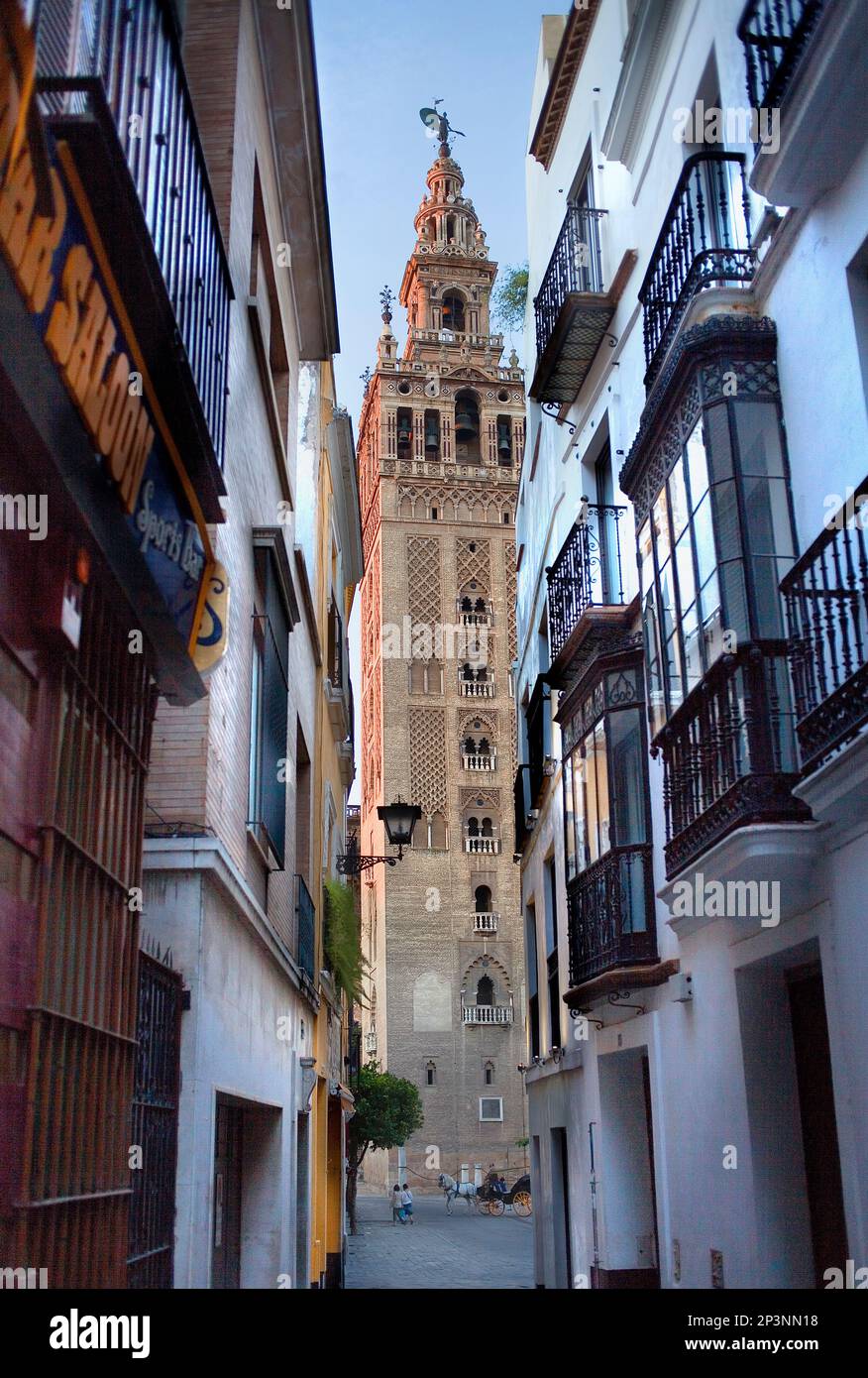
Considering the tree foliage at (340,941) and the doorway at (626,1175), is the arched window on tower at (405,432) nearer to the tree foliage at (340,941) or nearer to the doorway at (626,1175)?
the tree foliage at (340,941)

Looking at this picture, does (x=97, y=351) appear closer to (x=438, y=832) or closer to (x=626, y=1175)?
(x=626, y=1175)

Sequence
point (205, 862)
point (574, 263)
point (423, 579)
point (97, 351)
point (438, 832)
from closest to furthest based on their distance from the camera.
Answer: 1. point (97, 351)
2. point (205, 862)
3. point (574, 263)
4. point (438, 832)
5. point (423, 579)

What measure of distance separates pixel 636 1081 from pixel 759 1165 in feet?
13.4

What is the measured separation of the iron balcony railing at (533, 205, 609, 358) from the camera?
38.4 ft

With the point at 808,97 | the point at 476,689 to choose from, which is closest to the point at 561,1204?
the point at 808,97

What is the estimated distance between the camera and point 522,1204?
3666 centimetres

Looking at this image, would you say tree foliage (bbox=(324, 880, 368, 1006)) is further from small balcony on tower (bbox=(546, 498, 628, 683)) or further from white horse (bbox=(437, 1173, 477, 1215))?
white horse (bbox=(437, 1173, 477, 1215))

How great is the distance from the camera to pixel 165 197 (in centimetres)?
500

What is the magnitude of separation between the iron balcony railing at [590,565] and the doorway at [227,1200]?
488 centimetres

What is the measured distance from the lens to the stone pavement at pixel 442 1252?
18.1m

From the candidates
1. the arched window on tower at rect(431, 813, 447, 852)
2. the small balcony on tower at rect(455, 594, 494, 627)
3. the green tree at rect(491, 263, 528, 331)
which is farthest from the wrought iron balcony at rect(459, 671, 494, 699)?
the green tree at rect(491, 263, 528, 331)

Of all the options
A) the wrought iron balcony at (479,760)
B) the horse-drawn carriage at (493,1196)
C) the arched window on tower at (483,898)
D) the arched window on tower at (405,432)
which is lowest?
the horse-drawn carriage at (493,1196)

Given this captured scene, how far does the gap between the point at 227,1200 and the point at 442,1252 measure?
1685 cm

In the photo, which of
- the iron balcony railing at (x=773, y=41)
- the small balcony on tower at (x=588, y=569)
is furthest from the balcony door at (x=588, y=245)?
the iron balcony railing at (x=773, y=41)
